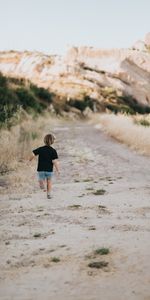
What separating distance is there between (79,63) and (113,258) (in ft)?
215

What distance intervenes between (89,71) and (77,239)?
61.2 meters

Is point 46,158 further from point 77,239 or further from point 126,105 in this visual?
point 126,105

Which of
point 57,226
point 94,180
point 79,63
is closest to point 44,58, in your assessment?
point 79,63

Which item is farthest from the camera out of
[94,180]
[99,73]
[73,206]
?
[99,73]

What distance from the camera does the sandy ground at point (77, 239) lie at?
5.38 m

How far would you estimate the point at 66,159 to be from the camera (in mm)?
17062

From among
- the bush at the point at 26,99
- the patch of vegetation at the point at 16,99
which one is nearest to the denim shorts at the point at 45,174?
the patch of vegetation at the point at 16,99

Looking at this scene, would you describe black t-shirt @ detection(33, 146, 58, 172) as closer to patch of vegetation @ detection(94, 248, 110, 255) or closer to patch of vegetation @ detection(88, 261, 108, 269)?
patch of vegetation @ detection(94, 248, 110, 255)

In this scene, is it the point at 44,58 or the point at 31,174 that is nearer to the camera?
the point at 31,174

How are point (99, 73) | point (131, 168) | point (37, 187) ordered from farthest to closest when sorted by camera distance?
point (99, 73), point (131, 168), point (37, 187)

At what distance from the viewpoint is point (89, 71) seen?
221 feet

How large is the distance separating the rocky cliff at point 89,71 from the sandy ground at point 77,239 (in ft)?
143

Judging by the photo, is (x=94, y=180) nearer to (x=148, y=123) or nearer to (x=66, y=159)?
(x=66, y=159)

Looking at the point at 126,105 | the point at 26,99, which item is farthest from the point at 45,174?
the point at 126,105
